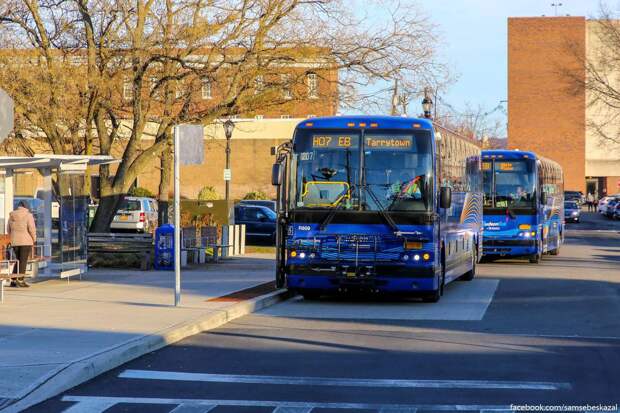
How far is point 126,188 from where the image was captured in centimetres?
2683

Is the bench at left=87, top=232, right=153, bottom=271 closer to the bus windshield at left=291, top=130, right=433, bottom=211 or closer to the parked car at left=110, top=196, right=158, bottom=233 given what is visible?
the bus windshield at left=291, top=130, right=433, bottom=211

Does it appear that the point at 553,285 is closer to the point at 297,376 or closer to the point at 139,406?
the point at 297,376

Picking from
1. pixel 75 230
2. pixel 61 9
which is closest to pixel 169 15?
pixel 61 9

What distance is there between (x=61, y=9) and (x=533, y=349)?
59.3ft

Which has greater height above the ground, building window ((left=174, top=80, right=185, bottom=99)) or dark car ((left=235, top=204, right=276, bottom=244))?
building window ((left=174, top=80, right=185, bottom=99))

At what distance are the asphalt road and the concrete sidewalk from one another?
0.75 ft

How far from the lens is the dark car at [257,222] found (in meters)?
38.2

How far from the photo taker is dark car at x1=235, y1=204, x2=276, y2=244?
3819 centimetres

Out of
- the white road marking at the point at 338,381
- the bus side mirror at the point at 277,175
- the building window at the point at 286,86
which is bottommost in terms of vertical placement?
the white road marking at the point at 338,381

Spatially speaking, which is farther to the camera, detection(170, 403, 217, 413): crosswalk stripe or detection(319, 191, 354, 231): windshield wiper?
detection(319, 191, 354, 231): windshield wiper

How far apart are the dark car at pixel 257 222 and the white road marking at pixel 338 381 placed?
90.0ft

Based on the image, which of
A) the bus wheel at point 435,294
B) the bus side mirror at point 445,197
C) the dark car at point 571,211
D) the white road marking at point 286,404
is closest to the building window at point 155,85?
the bus wheel at point 435,294

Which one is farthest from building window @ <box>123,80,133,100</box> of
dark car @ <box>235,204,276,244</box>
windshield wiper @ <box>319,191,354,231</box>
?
dark car @ <box>235,204,276,244</box>

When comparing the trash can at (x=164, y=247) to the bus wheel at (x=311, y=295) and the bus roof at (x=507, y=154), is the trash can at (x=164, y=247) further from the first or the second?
the bus roof at (x=507, y=154)
